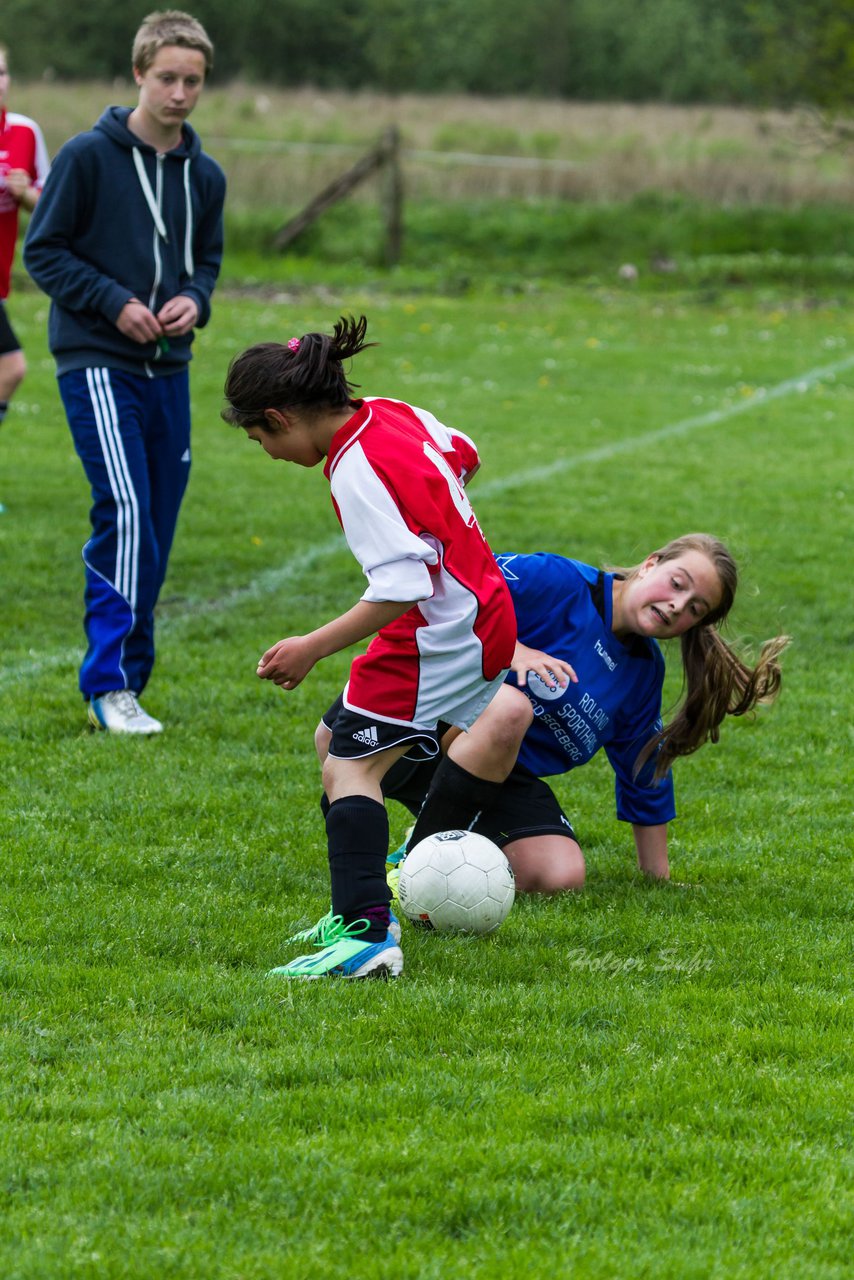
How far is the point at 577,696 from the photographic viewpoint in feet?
15.2

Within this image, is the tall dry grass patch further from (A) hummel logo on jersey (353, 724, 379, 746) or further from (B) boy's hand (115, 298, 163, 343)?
(A) hummel logo on jersey (353, 724, 379, 746)

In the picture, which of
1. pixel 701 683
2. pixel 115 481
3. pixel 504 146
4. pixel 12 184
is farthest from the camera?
pixel 504 146

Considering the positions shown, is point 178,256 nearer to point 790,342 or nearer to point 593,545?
point 593,545

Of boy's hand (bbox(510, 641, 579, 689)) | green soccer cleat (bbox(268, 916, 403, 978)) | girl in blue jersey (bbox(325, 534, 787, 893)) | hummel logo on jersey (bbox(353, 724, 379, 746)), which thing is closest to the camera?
green soccer cleat (bbox(268, 916, 403, 978))

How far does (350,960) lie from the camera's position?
3.80 metres

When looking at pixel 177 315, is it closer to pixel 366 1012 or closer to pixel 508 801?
pixel 508 801

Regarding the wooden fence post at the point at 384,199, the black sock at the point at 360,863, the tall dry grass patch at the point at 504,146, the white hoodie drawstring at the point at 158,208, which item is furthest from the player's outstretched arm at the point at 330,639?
the tall dry grass patch at the point at 504,146

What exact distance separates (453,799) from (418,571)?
1.01 metres

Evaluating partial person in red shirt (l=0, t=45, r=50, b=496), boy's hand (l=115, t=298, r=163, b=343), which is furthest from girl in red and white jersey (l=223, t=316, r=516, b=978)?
partial person in red shirt (l=0, t=45, r=50, b=496)

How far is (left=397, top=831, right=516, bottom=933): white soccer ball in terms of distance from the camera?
413 cm

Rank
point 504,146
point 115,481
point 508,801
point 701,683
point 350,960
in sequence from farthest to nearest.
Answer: point 504,146 → point 115,481 → point 508,801 → point 701,683 → point 350,960

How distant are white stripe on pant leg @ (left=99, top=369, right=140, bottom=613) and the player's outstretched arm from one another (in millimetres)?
2413

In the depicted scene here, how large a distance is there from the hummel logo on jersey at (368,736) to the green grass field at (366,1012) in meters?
0.57

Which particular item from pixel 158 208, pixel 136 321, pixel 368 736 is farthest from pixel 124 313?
pixel 368 736
